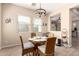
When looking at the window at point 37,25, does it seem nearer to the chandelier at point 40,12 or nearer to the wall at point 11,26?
the chandelier at point 40,12

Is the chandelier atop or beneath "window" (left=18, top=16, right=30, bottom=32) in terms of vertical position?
atop

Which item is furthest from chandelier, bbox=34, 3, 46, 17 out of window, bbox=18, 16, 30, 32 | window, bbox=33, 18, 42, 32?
window, bbox=18, 16, 30, 32

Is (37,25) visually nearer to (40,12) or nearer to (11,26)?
(40,12)

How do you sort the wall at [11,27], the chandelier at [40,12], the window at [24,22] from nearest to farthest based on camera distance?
the chandelier at [40,12]
the window at [24,22]
the wall at [11,27]

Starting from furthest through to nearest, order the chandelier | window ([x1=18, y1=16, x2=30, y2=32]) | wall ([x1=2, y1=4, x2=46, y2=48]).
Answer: wall ([x1=2, y1=4, x2=46, y2=48]), window ([x1=18, y1=16, x2=30, y2=32]), the chandelier

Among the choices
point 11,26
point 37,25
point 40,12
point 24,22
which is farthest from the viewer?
point 11,26

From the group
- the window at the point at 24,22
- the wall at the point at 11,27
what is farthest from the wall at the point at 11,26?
the window at the point at 24,22

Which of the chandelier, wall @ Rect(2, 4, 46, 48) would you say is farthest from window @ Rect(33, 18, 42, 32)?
wall @ Rect(2, 4, 46, 48)

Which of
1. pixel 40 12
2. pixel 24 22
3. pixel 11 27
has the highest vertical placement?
pixel 40 12

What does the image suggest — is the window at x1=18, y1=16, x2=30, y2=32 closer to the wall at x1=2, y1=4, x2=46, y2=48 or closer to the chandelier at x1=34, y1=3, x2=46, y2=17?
the wall at x1=2, y1=4, x2=46, y2=48

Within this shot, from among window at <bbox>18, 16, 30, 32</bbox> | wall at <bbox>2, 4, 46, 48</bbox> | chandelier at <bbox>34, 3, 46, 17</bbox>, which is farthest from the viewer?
wall at <bbox>2, 4, 46, 48</bbox>

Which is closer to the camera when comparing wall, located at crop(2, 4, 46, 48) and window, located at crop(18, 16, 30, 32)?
window, located at crop(18, 16, 30, 32)

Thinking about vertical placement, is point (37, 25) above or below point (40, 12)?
below

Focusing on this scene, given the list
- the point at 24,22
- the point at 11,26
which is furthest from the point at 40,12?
the point at 11,26
